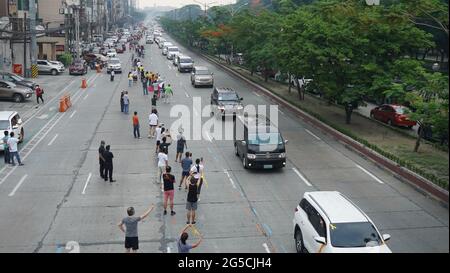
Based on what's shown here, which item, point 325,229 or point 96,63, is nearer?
point 325,229

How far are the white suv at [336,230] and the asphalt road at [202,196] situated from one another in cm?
132

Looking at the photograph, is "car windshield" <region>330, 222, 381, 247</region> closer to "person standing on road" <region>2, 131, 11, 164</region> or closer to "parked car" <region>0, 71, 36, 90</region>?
"person standing on road" <region>2, 131, 11, 164</region>

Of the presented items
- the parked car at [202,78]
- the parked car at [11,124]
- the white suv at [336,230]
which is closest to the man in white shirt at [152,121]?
the parked car at [11,124]

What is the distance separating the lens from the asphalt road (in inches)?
626

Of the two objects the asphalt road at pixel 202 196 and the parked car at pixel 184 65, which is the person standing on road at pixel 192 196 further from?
the parked car at pixel 184 65

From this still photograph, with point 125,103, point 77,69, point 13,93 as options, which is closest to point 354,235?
point 125,103

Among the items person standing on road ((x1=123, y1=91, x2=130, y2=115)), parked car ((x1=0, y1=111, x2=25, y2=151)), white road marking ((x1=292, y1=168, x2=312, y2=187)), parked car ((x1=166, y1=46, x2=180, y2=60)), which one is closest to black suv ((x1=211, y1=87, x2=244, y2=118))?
person standing on road ((x1=123, y1=91, x2=130, y2=115))

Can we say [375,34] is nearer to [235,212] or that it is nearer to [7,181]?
[235,212]

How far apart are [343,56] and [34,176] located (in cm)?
1623

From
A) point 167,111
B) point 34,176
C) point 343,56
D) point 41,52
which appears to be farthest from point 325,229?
point 41,52

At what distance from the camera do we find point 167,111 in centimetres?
3812

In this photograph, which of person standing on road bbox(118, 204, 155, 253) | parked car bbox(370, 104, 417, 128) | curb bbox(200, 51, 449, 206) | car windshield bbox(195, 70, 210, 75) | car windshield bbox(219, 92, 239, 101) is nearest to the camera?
person standing on road bbox(118, 204, 155, 253)

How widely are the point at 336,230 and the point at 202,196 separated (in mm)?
7476

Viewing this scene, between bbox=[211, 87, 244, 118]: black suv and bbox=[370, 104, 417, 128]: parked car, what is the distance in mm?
8549
